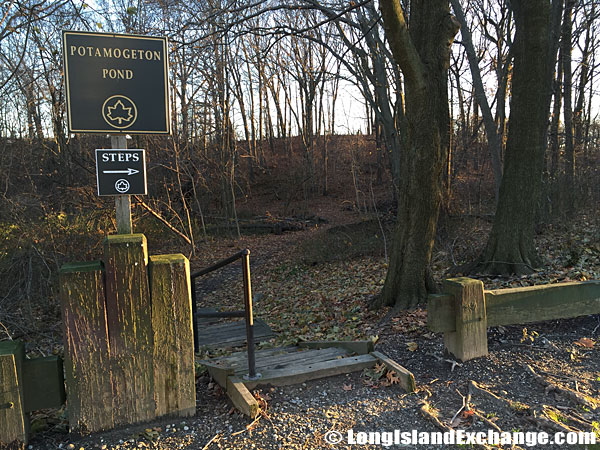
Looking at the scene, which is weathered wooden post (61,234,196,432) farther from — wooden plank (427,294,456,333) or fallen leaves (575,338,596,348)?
fallen leaves (575,338,596,348)

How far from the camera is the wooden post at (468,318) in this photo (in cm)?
380

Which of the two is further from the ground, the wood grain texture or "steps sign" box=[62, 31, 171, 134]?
"steps sign" box=[62, 31, 171, 134]

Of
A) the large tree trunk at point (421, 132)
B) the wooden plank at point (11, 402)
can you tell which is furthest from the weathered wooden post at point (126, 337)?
the large tree trunk at point (421, 132)

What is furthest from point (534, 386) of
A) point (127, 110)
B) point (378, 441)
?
point (127, 110)

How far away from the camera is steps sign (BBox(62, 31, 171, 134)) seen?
9.90ft

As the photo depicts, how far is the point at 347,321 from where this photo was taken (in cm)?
670

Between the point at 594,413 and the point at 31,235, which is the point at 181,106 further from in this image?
the point at 594,413

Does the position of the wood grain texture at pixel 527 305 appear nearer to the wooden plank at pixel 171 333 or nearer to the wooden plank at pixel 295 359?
the wooden plank at pixel 295 359

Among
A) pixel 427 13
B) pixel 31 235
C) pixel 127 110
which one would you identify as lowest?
pixel 31 235

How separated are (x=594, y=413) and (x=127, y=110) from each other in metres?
3.80

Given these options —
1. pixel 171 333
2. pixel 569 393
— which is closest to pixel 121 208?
pixel 171 333

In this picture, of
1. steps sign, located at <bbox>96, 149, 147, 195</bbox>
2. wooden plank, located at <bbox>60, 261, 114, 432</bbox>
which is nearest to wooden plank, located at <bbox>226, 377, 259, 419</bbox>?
wooden plank, located at <bbox>60, 261, 114, 432</bbox>

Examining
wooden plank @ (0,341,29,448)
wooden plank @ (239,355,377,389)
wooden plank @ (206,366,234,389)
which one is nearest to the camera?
wooden plank @ (0,341,29,448)

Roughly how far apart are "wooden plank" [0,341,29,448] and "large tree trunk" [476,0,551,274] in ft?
20.6
